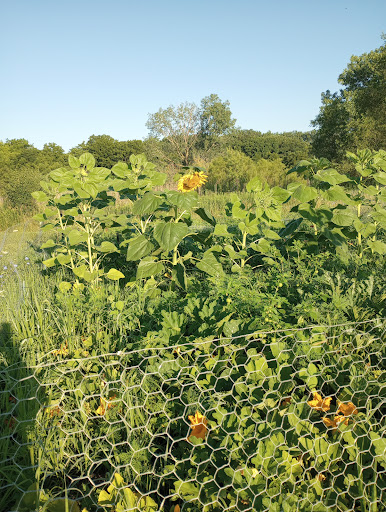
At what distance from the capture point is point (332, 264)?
2977 millimetres

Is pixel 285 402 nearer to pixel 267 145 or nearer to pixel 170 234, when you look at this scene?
pixel 170 234

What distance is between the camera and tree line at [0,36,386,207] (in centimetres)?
1443

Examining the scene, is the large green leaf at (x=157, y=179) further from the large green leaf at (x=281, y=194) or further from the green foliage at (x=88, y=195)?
the large green leaf at (x=281, y=194)

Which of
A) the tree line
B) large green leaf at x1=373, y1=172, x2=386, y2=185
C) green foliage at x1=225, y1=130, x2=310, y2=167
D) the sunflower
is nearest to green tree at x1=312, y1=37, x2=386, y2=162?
the tree line

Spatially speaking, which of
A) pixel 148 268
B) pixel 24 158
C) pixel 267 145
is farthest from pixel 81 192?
pixel 267 145

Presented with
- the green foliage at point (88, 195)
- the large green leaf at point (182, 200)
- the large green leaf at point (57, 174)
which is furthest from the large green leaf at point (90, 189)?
the large green leaf at point (182, 200)

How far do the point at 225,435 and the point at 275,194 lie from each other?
1916mm

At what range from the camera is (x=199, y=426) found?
5.06ft

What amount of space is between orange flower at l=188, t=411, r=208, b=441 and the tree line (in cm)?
919

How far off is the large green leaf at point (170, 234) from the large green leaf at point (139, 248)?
216 millimetres

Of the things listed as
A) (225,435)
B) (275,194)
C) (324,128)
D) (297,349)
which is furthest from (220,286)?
(324,128)

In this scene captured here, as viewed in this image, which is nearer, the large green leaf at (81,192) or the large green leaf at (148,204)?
the large green leaf at (148,204)

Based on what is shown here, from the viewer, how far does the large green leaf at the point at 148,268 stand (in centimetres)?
264

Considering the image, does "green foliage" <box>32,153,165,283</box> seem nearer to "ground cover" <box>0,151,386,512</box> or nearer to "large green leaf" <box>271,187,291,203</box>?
"ground cover" <box>0,151,386,512</box>
